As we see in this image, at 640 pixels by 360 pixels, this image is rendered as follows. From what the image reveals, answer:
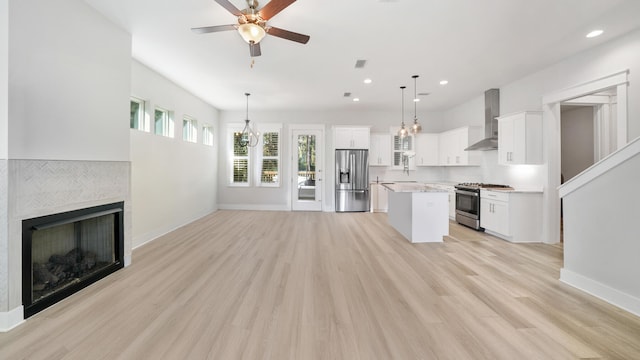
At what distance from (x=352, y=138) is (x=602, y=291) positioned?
5.65 metres

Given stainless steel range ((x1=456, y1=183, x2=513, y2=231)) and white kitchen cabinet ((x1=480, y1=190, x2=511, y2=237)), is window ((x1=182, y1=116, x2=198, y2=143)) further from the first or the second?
white kitchen cabinet ((x1=480, y1=190, x2=511, y2=237))

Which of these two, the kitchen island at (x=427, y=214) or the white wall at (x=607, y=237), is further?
the kitchen island at (x=427, y=214)

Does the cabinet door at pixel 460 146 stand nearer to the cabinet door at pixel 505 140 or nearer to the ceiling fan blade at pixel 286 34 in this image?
the cabinet door at pixel 505 140

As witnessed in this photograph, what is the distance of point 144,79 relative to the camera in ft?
14.0

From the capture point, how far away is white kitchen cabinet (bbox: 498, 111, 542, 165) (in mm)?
4457

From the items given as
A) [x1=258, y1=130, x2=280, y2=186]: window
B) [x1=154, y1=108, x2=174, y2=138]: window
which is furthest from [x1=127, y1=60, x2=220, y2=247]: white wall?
[x1=258, y1=130, x2=280, y2=186]: window

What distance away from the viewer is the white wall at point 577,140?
5.85 m

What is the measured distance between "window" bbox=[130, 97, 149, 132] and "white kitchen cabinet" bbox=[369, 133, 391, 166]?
17.7ft

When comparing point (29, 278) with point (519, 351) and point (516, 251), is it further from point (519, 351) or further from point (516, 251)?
point (516, 251)

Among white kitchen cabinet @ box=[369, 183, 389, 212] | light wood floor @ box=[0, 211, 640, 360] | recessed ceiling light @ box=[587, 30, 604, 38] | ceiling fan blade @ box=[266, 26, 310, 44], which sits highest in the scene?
recessed ceiling light @ box=[587, 30, 604, 38]

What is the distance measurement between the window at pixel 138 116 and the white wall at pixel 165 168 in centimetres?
10

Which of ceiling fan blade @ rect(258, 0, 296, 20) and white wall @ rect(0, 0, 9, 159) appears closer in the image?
white wall @ rect(0, 0, 9, 159)

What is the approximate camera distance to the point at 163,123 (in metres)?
5.00

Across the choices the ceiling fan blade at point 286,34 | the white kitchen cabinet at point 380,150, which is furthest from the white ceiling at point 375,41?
the white kitchen cabinet at point 380,150
